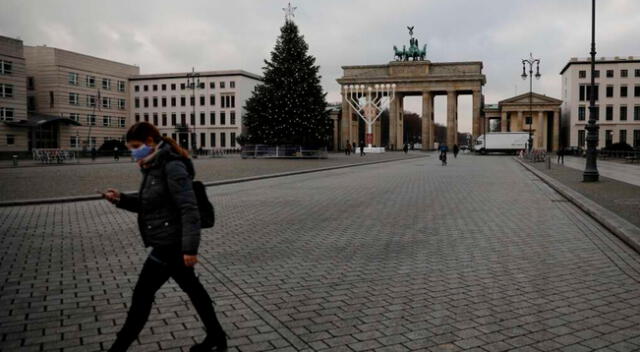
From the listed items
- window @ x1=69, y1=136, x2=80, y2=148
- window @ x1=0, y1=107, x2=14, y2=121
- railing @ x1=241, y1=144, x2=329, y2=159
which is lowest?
railing @ x1=241, y1=144, x2=329, y2=159

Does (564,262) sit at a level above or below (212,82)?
below

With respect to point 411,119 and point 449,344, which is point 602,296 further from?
point 411,119

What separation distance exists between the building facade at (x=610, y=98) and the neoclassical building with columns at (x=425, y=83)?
637 inches

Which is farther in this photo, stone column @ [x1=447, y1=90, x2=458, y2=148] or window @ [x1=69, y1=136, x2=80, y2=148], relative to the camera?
stone column @ [x1=447, y1=90, x2=458, y2=148]

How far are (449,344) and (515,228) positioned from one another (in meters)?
6.81

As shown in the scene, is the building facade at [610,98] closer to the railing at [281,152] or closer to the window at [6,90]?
the railing at [281,152]

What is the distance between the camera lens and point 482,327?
201 inches

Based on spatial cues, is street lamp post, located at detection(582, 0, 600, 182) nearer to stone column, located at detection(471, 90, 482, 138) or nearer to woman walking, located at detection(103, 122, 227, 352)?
woman walking, located at detection(103, 122, 227, 352)

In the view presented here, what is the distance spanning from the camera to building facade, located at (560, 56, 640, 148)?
96938mm

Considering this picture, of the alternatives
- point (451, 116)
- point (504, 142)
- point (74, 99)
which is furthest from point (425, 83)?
point (74, 99)

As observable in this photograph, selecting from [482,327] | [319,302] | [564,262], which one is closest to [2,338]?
[319,302]

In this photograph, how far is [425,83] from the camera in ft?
344

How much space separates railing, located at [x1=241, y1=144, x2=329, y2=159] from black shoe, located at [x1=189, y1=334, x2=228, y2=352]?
168 feet

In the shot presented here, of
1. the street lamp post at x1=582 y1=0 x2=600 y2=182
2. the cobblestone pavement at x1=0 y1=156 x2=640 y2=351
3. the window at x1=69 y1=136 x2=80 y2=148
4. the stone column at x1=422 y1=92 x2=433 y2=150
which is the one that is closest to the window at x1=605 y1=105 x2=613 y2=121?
the stone column at x1=422 y1=92 x2=433 y2=150
